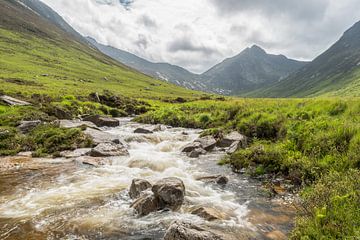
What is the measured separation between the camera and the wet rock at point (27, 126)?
22956 millimetres

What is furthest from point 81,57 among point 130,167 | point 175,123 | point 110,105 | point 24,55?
point 130,167

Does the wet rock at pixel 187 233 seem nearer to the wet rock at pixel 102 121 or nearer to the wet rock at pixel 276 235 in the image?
the wet rock at pixel 276 235

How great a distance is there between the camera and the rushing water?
892 centimetres

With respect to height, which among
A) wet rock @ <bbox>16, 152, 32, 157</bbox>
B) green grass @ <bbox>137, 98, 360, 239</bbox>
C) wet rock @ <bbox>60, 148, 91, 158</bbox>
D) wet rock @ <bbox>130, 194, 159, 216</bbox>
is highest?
green grass @ <bbox>137, 98, 360, 239</bbox>

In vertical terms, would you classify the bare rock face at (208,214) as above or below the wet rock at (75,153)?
above

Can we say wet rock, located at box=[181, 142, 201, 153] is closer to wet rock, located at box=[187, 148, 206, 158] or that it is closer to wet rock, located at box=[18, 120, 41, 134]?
wet rock, located at box=[187, 148, 206, 158]

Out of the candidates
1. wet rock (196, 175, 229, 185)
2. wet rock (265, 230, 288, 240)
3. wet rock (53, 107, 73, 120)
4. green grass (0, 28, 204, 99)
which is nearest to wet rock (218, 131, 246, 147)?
wet rock (196, 175, 229, 185)

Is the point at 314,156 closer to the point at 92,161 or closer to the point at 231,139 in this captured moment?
the point at 231,139

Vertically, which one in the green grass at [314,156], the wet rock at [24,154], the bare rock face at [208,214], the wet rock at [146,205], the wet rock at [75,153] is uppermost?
the green grass at [314,156]

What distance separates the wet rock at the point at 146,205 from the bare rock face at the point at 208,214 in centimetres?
143

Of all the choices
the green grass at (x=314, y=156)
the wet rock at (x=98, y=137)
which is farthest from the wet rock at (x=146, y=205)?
the wet rock at (x=98, y=137)

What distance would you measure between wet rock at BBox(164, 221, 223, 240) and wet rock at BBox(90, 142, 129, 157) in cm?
1220

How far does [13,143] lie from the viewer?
65.4 ft

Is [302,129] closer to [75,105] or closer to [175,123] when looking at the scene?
[175,123]
